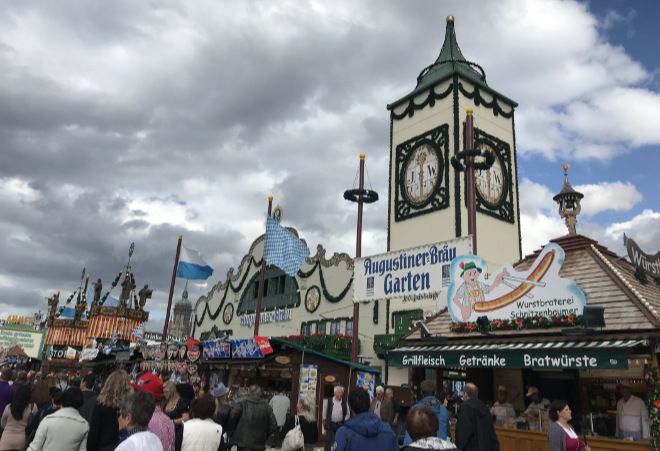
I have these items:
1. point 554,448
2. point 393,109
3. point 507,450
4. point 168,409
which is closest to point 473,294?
point 507,450

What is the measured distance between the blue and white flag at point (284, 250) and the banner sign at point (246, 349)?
12.1 ft

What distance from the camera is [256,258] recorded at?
114ft

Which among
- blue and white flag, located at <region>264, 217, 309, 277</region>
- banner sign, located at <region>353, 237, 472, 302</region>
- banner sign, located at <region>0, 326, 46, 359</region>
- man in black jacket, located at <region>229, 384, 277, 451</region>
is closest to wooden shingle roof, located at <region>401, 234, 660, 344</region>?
banner sign, located at <region>353, 237, 472, 302</region>

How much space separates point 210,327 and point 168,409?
35.1 meters

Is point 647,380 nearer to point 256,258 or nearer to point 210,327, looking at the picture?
point 256,258

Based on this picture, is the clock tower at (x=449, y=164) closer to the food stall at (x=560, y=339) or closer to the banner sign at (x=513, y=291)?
the food stall at (x=560, y=339)

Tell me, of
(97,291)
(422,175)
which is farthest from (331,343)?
(97,291)

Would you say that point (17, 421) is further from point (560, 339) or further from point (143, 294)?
point (143, 294)

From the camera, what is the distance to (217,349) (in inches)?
709

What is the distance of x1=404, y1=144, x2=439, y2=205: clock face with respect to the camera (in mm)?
25531

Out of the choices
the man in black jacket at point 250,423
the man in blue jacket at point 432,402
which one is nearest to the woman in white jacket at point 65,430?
the man in black jacket at point 250,423

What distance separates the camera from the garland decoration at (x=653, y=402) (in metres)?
8.30

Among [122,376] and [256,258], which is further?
[256,258]

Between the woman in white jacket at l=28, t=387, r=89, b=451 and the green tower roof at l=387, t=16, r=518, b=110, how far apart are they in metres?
24.9
